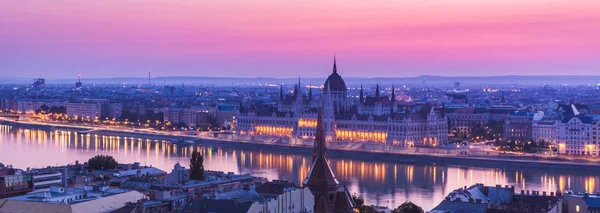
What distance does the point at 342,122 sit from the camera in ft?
129

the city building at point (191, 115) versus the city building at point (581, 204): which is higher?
the city building at point (191, 115)

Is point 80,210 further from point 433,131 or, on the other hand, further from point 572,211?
point 433,131

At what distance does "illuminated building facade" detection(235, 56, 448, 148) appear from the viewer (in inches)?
1458

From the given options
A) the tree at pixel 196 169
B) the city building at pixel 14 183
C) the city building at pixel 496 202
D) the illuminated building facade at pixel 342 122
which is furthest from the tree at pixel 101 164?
the illuminated building facade at pixel 342 122

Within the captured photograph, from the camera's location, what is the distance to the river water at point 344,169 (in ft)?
74.5

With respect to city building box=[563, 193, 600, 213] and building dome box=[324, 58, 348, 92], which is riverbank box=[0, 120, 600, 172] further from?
city building box=[563, 193, 600, 213]

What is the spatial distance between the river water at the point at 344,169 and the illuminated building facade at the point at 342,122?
14.4ft

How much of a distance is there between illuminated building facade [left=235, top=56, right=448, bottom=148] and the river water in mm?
4400

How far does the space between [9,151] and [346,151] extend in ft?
37.8

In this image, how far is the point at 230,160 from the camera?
1209 inches

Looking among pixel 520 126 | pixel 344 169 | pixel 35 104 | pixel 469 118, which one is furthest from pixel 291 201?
pixel 35 104

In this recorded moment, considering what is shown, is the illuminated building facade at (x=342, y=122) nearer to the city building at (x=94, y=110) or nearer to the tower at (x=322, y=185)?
the city building at (x=94, y=110)

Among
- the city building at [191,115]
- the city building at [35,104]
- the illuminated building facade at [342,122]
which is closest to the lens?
the illuminated building facade at [342,122]

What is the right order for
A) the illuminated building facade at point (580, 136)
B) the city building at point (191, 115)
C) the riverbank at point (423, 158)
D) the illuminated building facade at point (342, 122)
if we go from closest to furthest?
the riverbank at point (423, 158) < the illuminated building facade at point (580, 136) < the illuminated building facade at point (342, 122) < the city building at point (191, 115)
